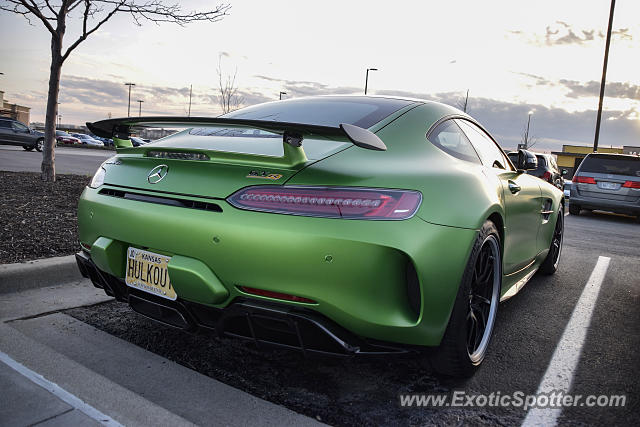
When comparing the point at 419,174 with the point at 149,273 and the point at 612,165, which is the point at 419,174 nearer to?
the point at 149,273

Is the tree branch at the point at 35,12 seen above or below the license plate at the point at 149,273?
above

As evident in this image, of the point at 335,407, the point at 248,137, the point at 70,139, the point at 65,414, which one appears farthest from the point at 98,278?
the point at 70,139

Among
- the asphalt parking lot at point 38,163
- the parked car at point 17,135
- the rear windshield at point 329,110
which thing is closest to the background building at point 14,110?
the parked car at point 17,135

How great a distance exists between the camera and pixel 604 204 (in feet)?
39.5

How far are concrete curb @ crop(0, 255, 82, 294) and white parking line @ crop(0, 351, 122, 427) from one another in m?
1.11

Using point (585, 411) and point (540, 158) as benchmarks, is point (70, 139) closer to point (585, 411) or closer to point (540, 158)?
point (540, 158)

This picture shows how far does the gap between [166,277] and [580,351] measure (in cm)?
249

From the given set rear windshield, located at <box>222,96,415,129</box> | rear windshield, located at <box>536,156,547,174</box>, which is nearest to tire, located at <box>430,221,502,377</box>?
rear windshield, located at <box>222,96,415,129</box>

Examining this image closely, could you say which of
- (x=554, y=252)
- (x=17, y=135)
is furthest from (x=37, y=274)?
(x=17, y=135)

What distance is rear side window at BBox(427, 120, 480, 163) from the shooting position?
2766mm

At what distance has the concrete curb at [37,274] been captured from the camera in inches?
139

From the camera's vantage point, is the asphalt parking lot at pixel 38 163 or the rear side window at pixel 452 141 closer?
the rear side window at pixel 452 141

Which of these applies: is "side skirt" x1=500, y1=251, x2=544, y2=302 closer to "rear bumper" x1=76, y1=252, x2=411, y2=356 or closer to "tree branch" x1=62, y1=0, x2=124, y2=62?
"rear bumper" x1=76, y1=252, x2=411, y2=356

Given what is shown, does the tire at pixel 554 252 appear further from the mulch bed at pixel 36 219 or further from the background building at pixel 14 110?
the background building at pixel 14 110
